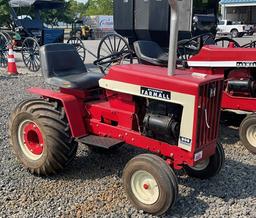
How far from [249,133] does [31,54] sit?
737 centimetres

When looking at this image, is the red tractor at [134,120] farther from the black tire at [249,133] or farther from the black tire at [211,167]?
the black tire at [249,133]

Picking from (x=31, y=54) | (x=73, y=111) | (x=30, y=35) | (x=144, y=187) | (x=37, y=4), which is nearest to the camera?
(x=144, y=187)

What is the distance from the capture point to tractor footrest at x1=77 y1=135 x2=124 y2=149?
3602 millimetres

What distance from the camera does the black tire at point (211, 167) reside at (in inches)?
147

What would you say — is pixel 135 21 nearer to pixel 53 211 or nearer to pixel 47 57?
pixel 47 57

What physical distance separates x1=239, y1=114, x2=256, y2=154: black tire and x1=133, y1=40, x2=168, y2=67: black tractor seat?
1.12m

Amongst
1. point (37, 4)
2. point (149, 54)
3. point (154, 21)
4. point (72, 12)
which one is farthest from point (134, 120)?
point (72, 12)

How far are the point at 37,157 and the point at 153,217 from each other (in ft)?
4.35

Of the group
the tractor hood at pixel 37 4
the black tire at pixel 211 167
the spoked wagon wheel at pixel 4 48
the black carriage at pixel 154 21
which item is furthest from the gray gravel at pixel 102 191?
the tractor hood at pixel 37 4

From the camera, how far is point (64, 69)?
419 centimetres

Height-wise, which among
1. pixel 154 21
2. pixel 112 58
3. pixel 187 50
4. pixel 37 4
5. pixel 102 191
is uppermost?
pixel 37 4

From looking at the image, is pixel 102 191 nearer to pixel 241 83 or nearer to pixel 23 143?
pixel 23 143

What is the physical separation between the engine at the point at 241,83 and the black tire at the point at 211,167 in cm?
154

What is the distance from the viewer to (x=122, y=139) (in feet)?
12.0
